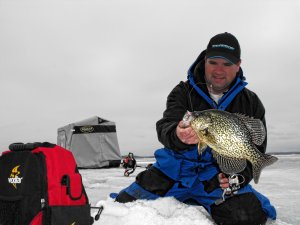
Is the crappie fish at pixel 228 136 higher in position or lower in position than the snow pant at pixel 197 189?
higher

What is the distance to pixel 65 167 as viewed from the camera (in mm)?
2883

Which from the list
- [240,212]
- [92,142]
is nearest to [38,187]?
[240,212]

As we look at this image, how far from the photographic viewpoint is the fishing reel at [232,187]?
364 cm

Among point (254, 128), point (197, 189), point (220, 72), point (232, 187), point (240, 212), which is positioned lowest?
point (240, 212)

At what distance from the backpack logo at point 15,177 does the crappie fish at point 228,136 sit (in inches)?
56.6

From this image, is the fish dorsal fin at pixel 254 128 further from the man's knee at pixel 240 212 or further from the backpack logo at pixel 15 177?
the backpack logo at pixel 15 177

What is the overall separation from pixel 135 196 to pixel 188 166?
0.76 m

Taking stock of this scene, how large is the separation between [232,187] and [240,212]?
293 mm

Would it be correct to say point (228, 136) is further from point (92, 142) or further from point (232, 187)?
point (92, 142)

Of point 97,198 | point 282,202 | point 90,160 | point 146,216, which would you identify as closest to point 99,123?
point 90,160

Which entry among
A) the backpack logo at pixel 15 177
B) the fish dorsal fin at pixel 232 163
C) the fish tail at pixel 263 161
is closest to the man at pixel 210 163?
the fish dorsal fin at pixel 232 163

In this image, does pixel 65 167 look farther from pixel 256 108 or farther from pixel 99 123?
pixel 99 123

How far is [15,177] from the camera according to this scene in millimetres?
2793

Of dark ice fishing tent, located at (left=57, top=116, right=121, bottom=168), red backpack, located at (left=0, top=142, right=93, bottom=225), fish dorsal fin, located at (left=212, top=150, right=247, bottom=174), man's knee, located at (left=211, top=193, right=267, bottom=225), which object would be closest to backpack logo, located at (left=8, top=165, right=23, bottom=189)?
red backpack, located at (left=0, top=142, right=93, bottom=225)
